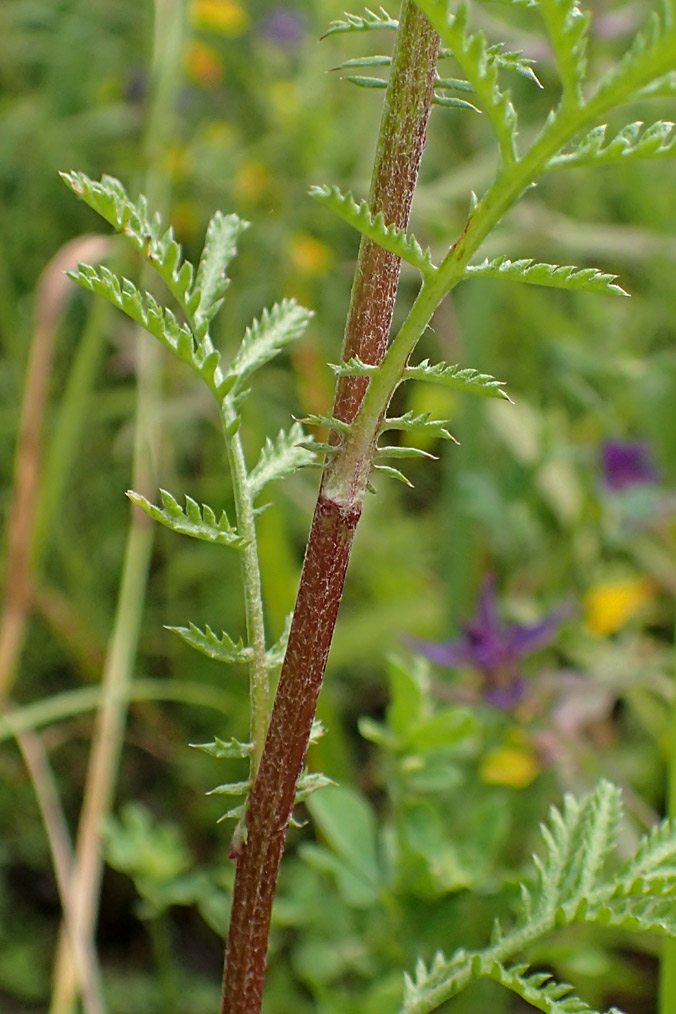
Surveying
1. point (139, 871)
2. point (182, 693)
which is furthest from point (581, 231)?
point (139, 871)

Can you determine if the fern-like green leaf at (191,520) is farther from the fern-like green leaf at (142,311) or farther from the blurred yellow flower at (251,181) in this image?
the blurred yellow flower at (251,181)

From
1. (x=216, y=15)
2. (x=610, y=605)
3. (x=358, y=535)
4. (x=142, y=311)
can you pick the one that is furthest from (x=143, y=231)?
(x=216, y=15)

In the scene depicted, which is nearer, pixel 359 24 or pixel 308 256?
pixel 359 24

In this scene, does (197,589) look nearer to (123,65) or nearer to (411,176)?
(123,65)

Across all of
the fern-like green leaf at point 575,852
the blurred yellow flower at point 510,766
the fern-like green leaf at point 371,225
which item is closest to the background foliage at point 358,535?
the blurred yellow flower at point 510,766

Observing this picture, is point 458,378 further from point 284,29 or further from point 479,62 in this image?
point 284,29

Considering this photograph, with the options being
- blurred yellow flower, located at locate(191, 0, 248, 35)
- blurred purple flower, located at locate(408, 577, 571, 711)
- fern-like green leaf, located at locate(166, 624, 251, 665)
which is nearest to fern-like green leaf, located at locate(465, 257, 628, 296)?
fern-like green leaf, located at locate(166, 624, 251, 665)
